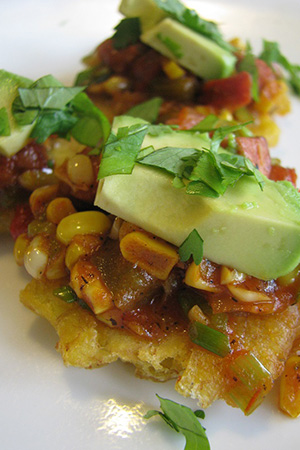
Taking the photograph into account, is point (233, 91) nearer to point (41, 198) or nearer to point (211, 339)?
point (41, 198)

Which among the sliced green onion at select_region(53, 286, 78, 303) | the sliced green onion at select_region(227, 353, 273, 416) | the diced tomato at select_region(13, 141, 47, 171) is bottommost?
the sliced green onion at select_region(227, 353, 273, 416)

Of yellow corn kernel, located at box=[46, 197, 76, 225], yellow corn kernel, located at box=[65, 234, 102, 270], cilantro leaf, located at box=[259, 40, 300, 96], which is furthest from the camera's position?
cilantro leaf, located at box=[259, 40, 300, 96]

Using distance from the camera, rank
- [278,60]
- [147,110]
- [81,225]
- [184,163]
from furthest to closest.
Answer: [278,60] < [147,110] < [81,225] < [184,163]

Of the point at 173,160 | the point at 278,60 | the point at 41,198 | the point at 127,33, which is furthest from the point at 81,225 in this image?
the point at 278,60

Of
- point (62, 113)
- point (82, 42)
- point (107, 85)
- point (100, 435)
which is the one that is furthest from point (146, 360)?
point (82, 42)

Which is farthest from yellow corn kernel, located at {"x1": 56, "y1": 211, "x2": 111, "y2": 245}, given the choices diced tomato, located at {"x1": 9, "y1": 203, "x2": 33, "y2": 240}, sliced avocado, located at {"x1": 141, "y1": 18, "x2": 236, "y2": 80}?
sliced avocado, located at {"x1": 141, "y1": 18, "x2": 236, "y2": 80}

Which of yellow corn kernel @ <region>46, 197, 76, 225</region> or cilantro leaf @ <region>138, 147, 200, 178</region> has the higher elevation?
cilantro leaf @ <region>138, 147, 200, 178</region>

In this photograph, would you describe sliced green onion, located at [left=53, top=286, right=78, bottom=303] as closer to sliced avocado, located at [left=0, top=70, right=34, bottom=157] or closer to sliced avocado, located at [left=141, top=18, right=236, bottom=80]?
Answer: sliced avocado, located at [left=0, top=70, right=34, bottom=157]

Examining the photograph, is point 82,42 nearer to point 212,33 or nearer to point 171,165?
point 212,33
